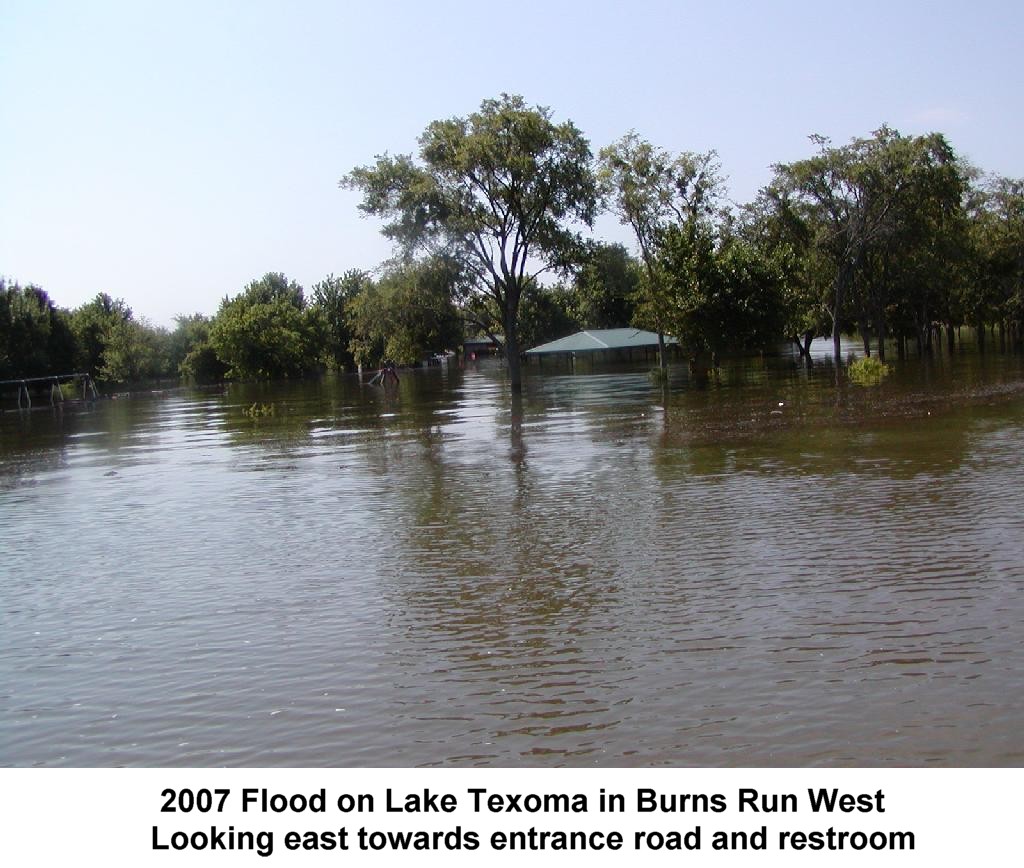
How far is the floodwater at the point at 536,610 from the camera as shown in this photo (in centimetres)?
738

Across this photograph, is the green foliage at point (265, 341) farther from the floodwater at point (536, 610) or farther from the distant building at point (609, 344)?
the floodwater at point (536, 610)

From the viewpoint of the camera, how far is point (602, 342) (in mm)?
103875

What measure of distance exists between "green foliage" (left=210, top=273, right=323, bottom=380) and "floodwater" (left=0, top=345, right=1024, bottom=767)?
90492 millimetres

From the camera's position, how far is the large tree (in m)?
57.7

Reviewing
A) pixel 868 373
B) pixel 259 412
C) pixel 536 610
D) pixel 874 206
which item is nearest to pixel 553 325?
pixel 874 206

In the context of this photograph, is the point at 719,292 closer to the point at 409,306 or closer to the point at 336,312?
the point at 409,306

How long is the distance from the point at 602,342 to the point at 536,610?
94173 mm

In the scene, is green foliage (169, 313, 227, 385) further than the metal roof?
Yes

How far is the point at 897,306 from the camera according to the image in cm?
8506

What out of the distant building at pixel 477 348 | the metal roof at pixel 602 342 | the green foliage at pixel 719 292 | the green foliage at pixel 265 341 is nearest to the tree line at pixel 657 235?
the green foliage at pixel 719 292

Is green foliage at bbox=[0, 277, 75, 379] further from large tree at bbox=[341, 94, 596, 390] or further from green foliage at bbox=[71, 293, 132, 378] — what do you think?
large tree at bbox=[341, 94, 596, 390]

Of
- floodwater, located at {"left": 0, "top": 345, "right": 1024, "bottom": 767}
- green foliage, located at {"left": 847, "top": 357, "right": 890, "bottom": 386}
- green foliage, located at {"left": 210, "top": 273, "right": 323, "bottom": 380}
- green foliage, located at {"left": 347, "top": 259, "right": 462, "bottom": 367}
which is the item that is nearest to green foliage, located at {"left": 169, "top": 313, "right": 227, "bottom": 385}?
green foliage, located at {"left": 210, "top": 273, "right": 323, "bottom": 380}

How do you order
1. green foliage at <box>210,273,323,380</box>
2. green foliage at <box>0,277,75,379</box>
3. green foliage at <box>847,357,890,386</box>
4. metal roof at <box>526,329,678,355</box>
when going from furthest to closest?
green foliage at <box>210,273,323,380</box>
metal roof at <box>526,329,678,355</box>
green foliage at <box>0,277,75,379</box>
green foliage at <box>847,357,890,386</box>

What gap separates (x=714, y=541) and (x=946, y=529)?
276 centimetres
